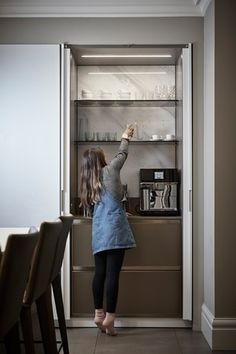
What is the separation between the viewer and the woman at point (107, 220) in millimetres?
4203

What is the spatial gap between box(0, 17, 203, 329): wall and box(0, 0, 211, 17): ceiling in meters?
0.04

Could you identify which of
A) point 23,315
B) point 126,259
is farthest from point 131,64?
point 23,315

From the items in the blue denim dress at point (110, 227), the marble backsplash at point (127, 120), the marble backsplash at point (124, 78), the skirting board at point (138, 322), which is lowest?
the skirting board at point (138, 322)

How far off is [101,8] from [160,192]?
5.16 feet

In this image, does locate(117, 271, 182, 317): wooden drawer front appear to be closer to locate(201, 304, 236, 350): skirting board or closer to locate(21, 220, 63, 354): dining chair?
locate(201, 304, 236, 350): skirting board

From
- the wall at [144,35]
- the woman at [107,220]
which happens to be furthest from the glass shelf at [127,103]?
the woman at [107,220]

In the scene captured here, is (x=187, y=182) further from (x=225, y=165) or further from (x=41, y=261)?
(x=41, y=261)

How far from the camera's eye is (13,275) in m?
1.78

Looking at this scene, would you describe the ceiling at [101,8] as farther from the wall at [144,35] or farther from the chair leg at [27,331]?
the chair leg at [27,331]

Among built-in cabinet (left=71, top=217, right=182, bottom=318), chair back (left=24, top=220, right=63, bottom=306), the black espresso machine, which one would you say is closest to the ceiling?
the black espresso machine

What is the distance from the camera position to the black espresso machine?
4.65m

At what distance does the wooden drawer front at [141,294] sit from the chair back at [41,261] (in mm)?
2078

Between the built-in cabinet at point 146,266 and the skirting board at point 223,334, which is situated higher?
the built-in cabinet at point 146,266

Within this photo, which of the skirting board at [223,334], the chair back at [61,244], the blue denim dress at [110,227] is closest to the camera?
the chair back at [61,244]
